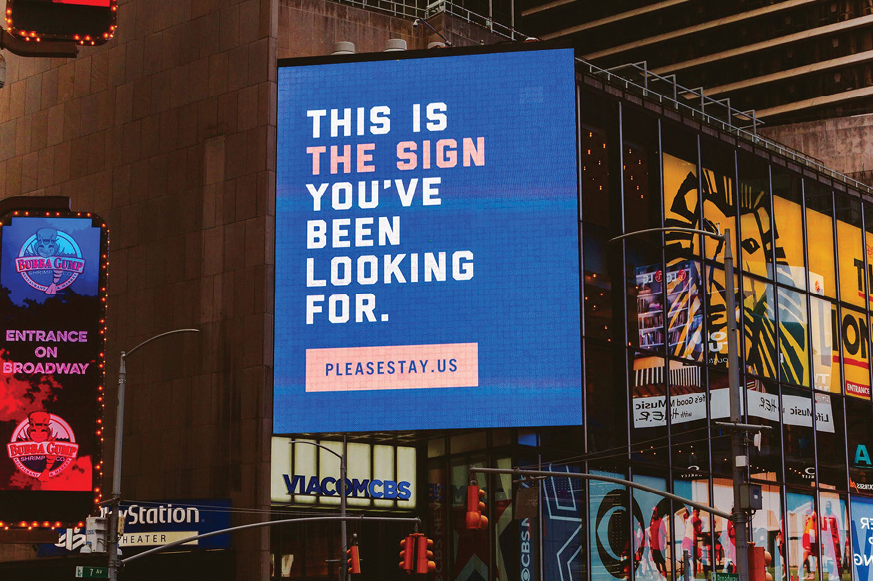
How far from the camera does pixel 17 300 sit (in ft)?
121

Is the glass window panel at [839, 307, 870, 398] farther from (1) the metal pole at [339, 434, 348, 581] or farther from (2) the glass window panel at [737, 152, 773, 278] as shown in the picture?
(1) the metal pole at [339, 434, 348, 581]

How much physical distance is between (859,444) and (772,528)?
28.3ft

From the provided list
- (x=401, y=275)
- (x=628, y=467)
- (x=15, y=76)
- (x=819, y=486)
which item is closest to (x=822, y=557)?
(x=819, y=486)

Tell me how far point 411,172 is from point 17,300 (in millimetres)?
16041

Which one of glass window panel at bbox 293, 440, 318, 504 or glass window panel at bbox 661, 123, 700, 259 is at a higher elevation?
glass window panel at bbox 661, 123, 700, 259

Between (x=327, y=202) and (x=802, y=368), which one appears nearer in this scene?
(x=327, y=202)

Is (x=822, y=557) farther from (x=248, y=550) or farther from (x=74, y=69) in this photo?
(x=74, y=69)

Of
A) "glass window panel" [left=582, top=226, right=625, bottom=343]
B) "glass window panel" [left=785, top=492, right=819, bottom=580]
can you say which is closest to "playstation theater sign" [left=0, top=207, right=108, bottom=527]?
"glass window panel" [left=582, top=226, right=625, bottom=343]

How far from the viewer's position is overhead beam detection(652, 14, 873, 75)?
4528 inches

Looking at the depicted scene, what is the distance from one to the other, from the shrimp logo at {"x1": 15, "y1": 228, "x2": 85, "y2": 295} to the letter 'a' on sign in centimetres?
2323

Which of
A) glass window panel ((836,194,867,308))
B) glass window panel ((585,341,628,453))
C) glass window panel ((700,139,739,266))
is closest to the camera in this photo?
glass window panel ((585,341,628,453))

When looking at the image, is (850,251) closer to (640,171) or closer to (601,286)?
(640,171)

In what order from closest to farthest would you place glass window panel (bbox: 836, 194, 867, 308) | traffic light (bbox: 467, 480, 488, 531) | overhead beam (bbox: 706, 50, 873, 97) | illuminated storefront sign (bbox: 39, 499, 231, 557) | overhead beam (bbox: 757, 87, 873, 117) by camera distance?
traffic light (bbox: 467, 480, 488, 531) → illuminated storefront sign (bbox: 39, 499, 231, 557) → glass window panel (bbox: 836, 194, 867, 308) → overhead beam (bbox: 757, 87, 873, 117) → overhead beam (bbox: 706, 50, 873, 97)

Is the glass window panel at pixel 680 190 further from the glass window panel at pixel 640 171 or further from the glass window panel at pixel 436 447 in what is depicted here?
the glass window panel at pixel 436 447
